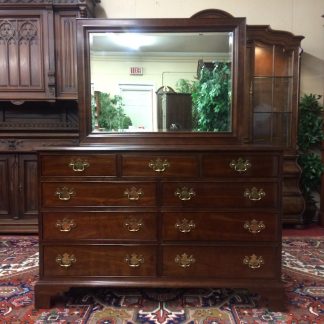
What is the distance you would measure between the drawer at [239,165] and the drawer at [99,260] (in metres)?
0.60

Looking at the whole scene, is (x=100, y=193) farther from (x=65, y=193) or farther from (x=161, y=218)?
(x=161, y=218)

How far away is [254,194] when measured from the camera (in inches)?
76.2

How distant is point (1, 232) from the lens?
3.41 meters

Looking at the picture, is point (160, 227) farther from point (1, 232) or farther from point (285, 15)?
point (285, 15)

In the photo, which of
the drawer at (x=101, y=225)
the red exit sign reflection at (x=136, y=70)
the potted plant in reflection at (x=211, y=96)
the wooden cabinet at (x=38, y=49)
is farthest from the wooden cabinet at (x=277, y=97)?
the drawer at (x=101, y=225)

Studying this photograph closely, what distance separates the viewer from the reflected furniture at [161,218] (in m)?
1.93

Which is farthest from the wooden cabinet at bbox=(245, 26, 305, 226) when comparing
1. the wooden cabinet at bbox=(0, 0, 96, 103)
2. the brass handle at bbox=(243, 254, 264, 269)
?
the wooden cabinet at bbox=(0, 0, 96, 103)

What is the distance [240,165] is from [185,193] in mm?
368

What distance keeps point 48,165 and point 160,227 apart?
0.77 metres

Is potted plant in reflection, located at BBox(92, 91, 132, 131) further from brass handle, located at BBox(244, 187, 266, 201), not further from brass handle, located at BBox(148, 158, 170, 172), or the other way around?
brass handle, located at BBox(244, 187, 266, 201)

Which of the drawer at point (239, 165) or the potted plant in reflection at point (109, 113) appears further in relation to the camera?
the potted plant in reflection at point (109, 113)

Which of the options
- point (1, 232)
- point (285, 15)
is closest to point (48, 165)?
point (1, 232)

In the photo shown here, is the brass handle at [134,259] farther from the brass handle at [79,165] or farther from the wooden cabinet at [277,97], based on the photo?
the wooden cabinet at [277,97]

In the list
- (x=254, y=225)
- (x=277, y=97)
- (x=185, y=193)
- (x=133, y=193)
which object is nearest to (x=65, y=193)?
(x=133, y=193)
